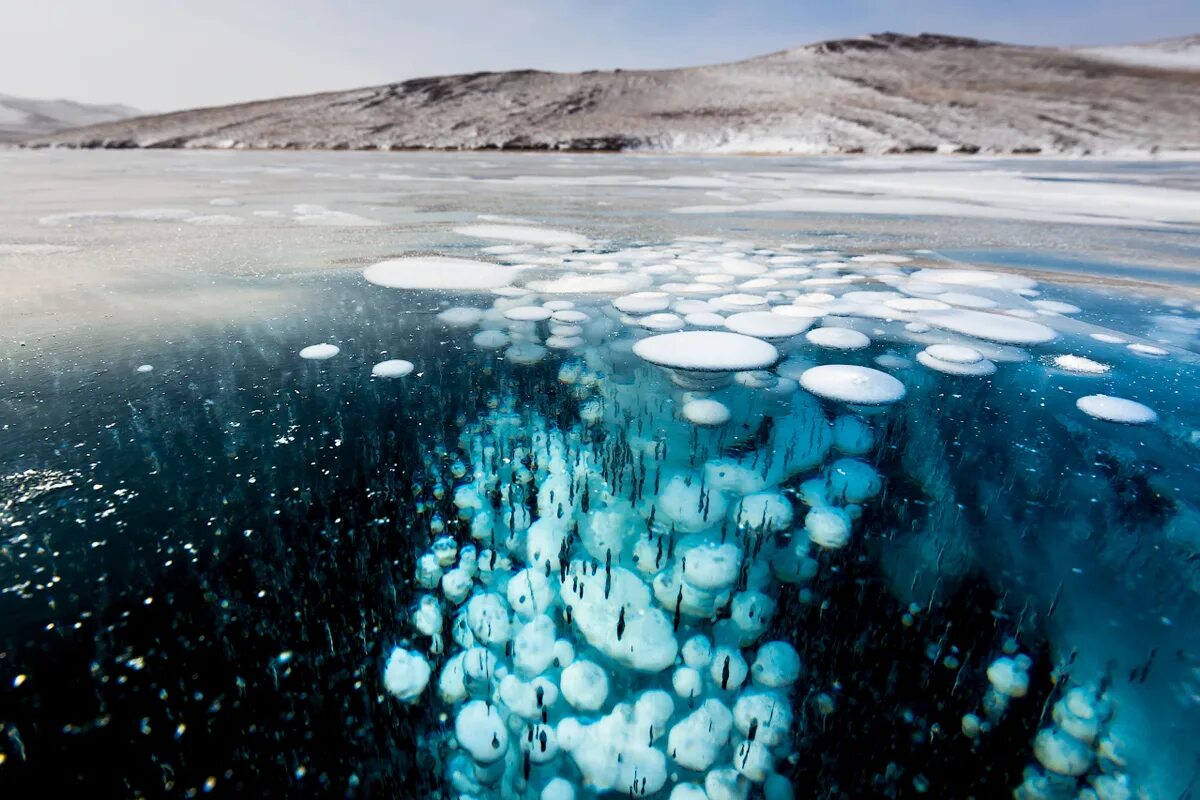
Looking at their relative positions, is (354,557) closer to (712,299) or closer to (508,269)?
(712,299)

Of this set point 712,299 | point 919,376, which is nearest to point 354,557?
point 919,376

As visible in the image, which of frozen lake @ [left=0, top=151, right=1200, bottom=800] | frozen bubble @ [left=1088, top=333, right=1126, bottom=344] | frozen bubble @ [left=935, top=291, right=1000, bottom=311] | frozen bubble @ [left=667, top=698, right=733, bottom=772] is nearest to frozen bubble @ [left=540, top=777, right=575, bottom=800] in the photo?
frozen lake @ [left=0, top=151, right=1200, bottom=800]

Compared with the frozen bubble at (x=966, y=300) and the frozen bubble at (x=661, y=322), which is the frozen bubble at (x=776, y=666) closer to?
the frozen bubble at (x=661, y=322)

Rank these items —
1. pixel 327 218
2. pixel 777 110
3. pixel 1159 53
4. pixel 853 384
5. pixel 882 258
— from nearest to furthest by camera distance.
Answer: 1. pixel 853 384
2. pixel 882 258
3. pixel 327 218
4. pixel 777 110
5. pixel 1159 53

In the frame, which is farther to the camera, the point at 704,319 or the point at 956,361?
the point at 704,319

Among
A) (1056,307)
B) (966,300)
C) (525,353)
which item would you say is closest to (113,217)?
(525,353)

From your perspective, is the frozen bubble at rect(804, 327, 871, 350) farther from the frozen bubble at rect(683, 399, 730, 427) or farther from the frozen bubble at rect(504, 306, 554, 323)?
the frozen bubble at rect(504, 306, 554, 323)

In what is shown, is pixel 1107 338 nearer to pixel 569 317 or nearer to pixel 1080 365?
pixel 1080 365

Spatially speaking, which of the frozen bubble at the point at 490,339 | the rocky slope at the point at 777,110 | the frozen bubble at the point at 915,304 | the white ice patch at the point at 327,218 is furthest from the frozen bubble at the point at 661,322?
the rocky slope at the point at 777,110

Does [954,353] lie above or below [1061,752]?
above
